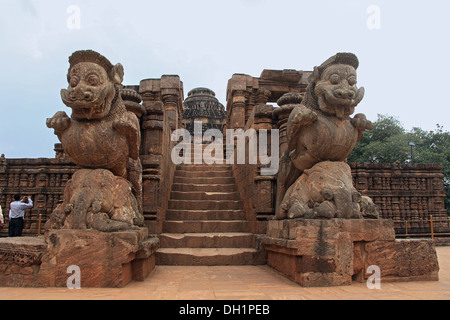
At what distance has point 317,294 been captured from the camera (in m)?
3.29

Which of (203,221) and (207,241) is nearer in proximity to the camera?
(207,241)

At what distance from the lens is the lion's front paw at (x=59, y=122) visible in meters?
4.02

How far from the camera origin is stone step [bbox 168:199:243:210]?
269 inches

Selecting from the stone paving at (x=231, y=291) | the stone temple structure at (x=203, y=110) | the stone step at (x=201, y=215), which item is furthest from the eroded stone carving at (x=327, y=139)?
the stone temple structure at (x=203, y=110)

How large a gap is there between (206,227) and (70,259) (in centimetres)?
299

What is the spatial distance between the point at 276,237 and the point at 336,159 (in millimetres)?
1291

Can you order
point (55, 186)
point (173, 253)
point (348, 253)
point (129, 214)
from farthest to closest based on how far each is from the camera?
point (55, 186) → point (173, 253) → point (129, 214) → point (348, 253)

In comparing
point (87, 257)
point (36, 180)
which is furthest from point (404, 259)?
point (36, 180)

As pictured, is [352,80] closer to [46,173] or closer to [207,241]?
[207,241]

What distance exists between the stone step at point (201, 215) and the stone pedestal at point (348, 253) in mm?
2505

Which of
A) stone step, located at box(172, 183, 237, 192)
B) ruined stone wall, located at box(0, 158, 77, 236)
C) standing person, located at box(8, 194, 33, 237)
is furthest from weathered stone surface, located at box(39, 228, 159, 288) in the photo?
ruined stone wall, located at box(0, 158, 77, 236)

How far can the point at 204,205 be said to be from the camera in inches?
270
